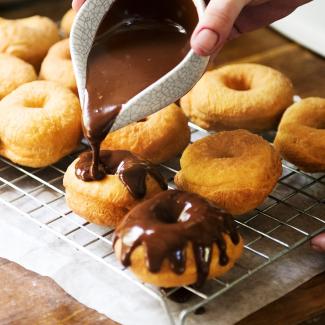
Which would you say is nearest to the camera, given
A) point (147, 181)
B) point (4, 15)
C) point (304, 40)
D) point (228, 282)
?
point (228, 282)

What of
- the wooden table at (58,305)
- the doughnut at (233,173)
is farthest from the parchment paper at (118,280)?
the doughnut at (233,173)

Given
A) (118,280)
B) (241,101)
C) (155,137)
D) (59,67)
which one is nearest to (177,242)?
(118,280)

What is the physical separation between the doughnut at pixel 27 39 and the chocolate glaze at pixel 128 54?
72 centimetres

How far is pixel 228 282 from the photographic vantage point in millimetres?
1496

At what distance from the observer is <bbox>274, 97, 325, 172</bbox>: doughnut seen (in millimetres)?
1773

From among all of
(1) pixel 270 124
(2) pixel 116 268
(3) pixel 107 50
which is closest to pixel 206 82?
(1) pixel 270 124

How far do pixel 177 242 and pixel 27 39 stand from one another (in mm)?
1196

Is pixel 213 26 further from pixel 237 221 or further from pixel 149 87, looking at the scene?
pixel 237 221

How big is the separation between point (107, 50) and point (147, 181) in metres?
0.31

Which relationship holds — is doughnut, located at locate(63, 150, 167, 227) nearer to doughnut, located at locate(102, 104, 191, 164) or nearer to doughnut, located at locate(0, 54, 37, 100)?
doughnut, located at locate(102, 104, 191, 164)

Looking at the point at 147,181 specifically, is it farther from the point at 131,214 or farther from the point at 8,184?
the point at 8,184

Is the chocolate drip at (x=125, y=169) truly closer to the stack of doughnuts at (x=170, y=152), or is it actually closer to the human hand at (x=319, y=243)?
the stack of doughnuts at (x=170, y=152)

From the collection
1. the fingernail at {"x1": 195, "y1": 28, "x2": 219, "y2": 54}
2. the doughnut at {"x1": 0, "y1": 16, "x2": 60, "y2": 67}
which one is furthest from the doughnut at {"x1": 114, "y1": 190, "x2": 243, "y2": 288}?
the doughnut at {"x1": 0, "y1": 16, "x2": 60, "y2": 67}

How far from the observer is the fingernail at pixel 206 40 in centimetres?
138
